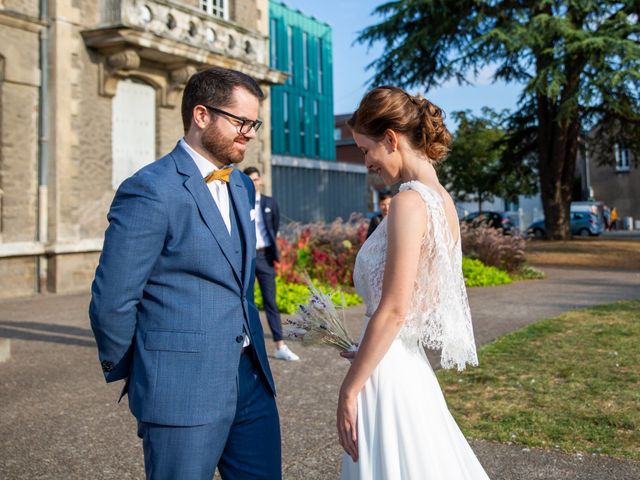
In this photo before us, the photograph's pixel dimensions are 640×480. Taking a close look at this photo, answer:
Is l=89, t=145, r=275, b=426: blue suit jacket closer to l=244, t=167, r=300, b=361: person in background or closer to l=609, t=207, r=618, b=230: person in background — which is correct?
l=244, t=167, r=300, b=361: person in background

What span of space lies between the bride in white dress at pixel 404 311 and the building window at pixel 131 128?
13.9 metres

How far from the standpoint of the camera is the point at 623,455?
13.6 ft

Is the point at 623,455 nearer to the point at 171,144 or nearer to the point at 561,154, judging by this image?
the point at 171,144

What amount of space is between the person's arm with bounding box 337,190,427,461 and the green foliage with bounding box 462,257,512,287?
12680 millimetres

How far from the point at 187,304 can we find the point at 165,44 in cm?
1411

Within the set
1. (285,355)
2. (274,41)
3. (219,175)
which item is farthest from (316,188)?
(219,175)

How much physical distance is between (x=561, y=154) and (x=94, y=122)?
17754mm

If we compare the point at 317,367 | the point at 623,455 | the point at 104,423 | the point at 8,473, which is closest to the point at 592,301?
the point at 317,367

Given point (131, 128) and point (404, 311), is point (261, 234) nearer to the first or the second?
point (404, 311)

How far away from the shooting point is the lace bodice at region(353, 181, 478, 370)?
7.65 feet

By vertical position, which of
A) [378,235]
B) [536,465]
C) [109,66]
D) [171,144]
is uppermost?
[109,66]

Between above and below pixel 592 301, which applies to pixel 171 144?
above

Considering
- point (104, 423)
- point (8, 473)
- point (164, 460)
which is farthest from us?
point (104, 423)

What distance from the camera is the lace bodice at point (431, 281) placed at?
2332 millimetres
